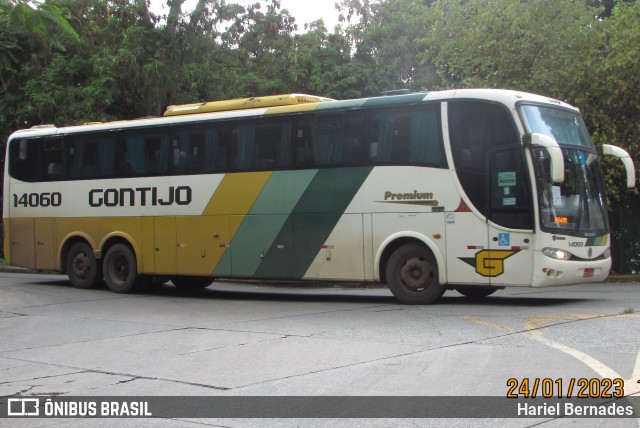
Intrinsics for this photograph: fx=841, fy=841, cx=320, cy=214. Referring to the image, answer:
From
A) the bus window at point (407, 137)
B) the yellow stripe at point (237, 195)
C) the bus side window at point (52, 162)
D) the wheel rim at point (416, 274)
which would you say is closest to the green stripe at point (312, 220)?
the bus window at point (407, 137)

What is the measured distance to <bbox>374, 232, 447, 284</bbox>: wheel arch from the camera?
13.9 metres

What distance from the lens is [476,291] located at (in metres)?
15.5

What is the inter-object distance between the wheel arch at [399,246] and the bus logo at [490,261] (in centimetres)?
44

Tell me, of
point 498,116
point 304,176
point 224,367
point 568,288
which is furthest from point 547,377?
point 568,288

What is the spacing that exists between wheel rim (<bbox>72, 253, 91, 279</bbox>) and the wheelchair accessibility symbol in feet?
31.2

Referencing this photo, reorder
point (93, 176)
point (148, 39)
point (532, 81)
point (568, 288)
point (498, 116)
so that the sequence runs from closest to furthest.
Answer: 1. point (498, 116)
2. point (93, 176)
3. point (568, 288)
4. point (532, 81)
5. point (148, 39)

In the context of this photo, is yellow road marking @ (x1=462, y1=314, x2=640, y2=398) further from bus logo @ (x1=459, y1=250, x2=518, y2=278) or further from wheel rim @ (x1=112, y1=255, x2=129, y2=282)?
wheel rim @ (x1=112, y1=255, x2=129, y2=282)

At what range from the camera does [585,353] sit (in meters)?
8.72

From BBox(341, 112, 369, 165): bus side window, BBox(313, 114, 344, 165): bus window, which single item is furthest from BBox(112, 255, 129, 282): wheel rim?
BBox(341, 112, 369, 165): bus side window

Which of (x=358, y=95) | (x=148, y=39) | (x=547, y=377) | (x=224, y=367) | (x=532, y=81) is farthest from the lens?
(x=358, y=95)

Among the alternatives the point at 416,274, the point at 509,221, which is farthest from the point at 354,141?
the point at 509,221

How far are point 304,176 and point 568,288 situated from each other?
7.78 metres

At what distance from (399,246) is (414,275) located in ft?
1.97

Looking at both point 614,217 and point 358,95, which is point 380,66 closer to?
point 358,95
